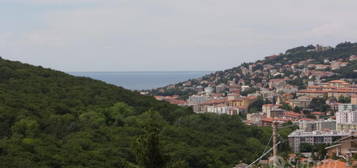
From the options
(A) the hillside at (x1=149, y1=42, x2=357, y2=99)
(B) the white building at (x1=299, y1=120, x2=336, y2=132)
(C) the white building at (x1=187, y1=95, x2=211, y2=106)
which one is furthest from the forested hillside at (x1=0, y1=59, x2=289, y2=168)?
(A) the hillside at (x1=149, y1=42, x2=357, y2=99)

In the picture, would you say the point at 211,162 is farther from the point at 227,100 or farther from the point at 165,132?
the point at 227,100

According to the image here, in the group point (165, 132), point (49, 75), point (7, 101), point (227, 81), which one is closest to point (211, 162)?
point (165, 132)

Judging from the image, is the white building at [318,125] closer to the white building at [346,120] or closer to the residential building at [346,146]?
the white building at [346,120]

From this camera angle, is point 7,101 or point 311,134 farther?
point 311,134

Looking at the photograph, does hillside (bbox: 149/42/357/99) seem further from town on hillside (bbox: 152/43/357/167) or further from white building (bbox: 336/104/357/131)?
white building (bbox: 336/104/357/131)

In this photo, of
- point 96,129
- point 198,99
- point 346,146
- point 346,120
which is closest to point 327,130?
point 346,120

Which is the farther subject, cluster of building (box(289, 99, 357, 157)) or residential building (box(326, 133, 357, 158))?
cluster of building (box(289, 99, 357, 157))
